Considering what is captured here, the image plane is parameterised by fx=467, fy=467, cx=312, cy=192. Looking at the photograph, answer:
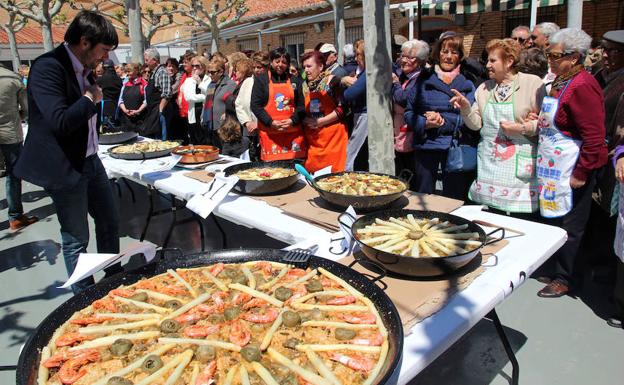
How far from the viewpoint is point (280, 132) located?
4.30m

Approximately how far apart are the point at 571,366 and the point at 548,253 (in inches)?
32.9

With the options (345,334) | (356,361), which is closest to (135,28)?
(345,334)

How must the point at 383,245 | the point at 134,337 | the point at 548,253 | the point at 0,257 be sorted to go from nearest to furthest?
the point at 134,337 < the point at 383,245 < the point at 548,253 < the point at 0,257

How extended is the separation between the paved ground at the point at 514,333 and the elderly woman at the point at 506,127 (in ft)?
2.21

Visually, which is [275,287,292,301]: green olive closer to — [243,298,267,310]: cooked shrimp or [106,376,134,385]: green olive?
[243,298,267,310]: cooked shrimp

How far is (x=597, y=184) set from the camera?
3.42 metres

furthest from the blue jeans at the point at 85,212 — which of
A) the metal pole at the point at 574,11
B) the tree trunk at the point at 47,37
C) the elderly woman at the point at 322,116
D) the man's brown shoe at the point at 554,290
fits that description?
the tree trunk at the point at 47,37

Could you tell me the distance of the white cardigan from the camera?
6516 millimetres

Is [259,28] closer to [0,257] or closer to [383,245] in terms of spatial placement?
[0,257]

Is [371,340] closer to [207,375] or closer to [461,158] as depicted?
[207,375]

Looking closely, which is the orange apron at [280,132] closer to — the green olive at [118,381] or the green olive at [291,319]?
the green olive at [291,319]

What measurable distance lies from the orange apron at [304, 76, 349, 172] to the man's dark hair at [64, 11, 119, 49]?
209 centimetres

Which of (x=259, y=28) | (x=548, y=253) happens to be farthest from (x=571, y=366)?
(x=259, y=28)

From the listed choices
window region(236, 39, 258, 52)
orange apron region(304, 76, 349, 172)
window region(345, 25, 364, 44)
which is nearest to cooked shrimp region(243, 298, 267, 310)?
orange apron region(304, 76, 349, 172)
